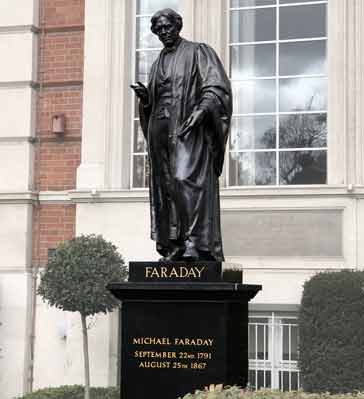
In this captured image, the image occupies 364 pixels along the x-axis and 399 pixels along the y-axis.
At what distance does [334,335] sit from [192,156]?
221 inches

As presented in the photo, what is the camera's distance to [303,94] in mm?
13703

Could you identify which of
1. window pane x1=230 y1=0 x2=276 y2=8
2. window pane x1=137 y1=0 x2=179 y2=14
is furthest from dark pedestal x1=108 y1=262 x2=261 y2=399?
window pane x1=137 y1=0 x2=179 y2=14

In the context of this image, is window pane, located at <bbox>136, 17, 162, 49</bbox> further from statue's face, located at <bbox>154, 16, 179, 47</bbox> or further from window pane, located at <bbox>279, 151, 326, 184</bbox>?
statue's face, located at <bbox>154, 16, 179, 47</bbox>

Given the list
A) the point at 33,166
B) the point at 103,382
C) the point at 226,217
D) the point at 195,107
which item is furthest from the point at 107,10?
the point at 195,107

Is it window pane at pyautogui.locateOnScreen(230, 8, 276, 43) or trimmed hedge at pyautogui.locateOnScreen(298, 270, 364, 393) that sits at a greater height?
window pane at pyautogui.locateOnScreen(230, 8, 276, 43)

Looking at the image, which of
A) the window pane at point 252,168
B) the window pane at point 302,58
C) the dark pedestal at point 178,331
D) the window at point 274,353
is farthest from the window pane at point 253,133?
the dark pedestal at point 178,331

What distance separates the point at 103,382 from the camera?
13.5 metres

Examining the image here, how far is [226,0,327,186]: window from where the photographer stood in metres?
13.6

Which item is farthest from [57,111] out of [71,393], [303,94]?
[71,393]

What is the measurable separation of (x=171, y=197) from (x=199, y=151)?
1.43ft

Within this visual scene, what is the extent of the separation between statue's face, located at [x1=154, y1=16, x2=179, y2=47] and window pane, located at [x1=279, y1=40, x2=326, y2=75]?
251 inches

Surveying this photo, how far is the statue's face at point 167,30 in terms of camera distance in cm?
759

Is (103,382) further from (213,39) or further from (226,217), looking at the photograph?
(213,39)

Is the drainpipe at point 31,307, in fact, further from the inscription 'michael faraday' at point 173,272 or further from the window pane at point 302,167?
the inscription 'michael faraday' at point 173,272
